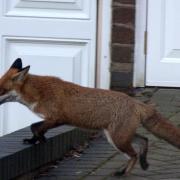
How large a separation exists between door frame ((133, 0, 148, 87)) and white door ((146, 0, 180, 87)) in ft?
0.15

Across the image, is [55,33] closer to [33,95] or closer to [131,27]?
[131,27]

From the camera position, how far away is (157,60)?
8.19 metres

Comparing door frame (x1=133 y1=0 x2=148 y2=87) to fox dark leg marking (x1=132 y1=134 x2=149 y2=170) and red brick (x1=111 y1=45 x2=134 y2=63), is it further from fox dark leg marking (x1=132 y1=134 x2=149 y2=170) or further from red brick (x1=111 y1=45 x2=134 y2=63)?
fox dark leg marking (x1=132 y1=134 x2=149 y2=170)

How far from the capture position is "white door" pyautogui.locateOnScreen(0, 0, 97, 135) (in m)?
8.13

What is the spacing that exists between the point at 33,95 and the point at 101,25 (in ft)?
9.54

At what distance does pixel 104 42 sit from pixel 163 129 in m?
2.83

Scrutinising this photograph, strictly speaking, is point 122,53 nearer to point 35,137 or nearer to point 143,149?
point 143,149

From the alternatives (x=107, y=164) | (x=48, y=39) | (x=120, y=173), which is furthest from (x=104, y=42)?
(x=120, y=173)

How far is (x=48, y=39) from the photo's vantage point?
8180 millimetres

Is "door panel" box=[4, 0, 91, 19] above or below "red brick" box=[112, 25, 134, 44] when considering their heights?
above

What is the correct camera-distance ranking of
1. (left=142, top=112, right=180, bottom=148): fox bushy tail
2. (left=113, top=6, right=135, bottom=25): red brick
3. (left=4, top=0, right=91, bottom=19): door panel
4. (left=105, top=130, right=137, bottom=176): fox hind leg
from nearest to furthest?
1. (left=105, top=130, right=137, bottom=176): fox hind leg
2. (left=142, top=112, right=180, bottom=148): fox bushy tail
3. (left=113, top=6, right=135, bottom=25): red brick
4. (left=4, top=0, right=91, bottom=19): door panel

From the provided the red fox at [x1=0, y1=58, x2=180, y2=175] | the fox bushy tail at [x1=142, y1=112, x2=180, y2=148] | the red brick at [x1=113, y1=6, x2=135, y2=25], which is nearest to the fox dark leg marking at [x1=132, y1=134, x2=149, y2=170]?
the red fox at [x1=0, y1=58, x2=180, y2=175]

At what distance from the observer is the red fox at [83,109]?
5.30 meters

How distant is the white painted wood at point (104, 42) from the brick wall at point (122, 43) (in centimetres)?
6
